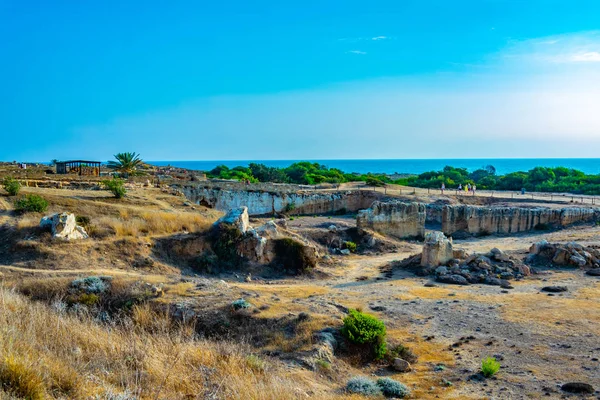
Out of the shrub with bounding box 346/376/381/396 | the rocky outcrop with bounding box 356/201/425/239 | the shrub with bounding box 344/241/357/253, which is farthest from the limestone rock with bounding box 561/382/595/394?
the rocky outcrop with bounding box 356/201/425/239

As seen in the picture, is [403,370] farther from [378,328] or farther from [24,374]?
[24,374]

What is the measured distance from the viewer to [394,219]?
27453mm

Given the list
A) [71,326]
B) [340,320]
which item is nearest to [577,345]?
[340,320]

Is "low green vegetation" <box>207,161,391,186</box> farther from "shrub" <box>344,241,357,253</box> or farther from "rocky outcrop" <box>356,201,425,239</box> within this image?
"shrub" <box>344,241,357,253</box>

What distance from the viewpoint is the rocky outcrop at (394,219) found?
26.6m

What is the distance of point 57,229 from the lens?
622 inches

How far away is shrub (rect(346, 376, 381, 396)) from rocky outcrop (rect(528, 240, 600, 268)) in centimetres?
1434

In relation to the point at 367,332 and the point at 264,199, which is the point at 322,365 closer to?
the point at 367,332

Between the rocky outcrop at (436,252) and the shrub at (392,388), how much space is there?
11.1 metres

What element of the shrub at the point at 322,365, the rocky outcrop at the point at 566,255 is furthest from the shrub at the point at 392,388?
the rocky outcrop at the point at 566,255

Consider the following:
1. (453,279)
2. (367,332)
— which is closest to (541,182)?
(453,279)

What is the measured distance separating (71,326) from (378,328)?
6.12 metres

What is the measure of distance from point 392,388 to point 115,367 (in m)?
4.67

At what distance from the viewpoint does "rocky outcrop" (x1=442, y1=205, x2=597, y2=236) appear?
3070 cm
